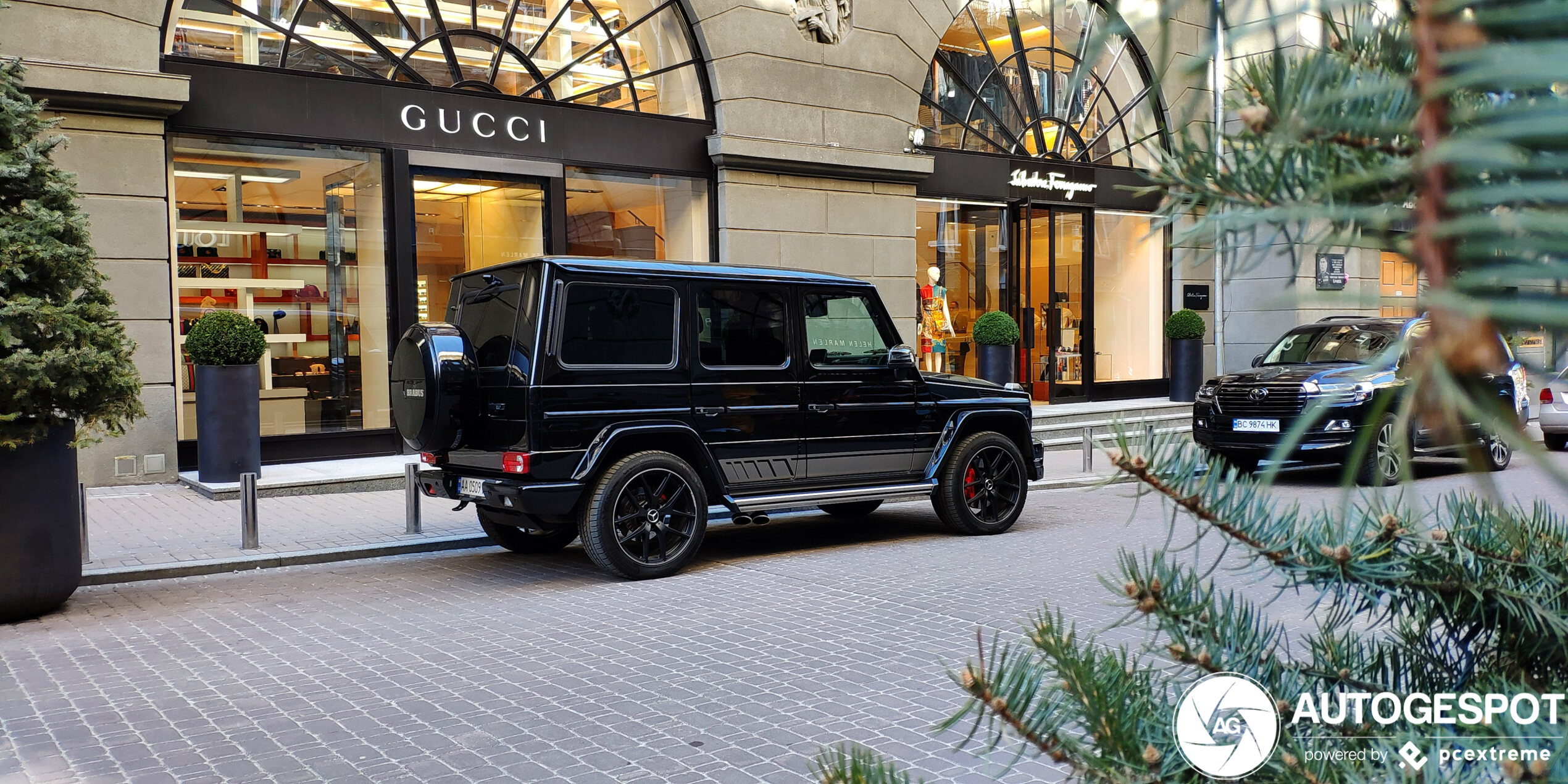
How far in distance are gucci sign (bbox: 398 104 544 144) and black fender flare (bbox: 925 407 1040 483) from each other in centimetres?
728

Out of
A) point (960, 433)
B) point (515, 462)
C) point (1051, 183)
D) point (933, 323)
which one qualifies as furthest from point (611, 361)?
point (1051, 183)

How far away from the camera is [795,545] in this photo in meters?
9.45

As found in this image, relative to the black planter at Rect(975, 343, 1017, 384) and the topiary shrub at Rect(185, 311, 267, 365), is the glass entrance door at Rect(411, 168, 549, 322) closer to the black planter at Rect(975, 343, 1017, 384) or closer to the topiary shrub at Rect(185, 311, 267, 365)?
the topiary shrub at Rect(185, 311, 267, 365)

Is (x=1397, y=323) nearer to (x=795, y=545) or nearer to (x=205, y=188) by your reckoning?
(x=795, y=545)

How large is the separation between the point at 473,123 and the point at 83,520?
23.7 feet

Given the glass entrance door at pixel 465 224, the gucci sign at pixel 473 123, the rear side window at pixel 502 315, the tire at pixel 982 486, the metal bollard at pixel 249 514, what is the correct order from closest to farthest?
the rear side window at pixel 502 315, the metal bollard at pixel 249 514, the tire at pixel 982 486, the gucci sign at pixel 473 123, the glass entrance door at pixel 465 224

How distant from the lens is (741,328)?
8.78 metres

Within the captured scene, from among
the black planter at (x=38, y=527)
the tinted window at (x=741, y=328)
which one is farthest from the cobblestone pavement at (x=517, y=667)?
the tinted window at (x=741, y=328)

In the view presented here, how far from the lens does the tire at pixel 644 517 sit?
305 inches

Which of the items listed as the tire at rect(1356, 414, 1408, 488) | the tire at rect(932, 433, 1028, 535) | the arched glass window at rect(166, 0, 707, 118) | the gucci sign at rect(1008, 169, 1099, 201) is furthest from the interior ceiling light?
the tire at rect(1356, 414, 1408, 488)

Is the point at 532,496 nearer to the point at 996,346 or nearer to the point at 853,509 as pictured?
the point at 853,509

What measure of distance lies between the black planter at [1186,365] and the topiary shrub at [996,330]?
415cm

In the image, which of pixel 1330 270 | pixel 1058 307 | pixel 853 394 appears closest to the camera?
pixel 1330 270

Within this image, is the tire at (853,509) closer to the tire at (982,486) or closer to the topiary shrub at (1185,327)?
the tire at (982,486)
